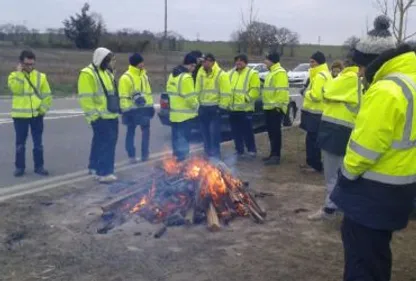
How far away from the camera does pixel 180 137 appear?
34.2 feet

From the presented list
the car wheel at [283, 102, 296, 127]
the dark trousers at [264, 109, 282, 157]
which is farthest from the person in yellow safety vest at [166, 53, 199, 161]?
the car wheel at [283, 102, 296, 127]

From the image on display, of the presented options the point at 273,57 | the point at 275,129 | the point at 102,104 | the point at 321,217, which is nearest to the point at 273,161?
the point at 275,129

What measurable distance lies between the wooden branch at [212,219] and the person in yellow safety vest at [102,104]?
2.56 metres

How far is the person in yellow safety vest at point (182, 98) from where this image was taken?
10062mm

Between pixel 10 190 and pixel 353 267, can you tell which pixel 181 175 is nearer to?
pixel 10 190

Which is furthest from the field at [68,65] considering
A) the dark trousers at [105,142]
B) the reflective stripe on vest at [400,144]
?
the reflective stripe on vest at [400,144]

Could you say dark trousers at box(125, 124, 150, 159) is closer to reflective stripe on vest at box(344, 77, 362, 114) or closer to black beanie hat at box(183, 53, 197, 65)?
black beanie hat at box(183, 53, 197, 65)

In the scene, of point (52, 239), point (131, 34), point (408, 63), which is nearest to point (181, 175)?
point (52, 239)

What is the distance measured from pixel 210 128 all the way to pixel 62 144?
12.3 feet

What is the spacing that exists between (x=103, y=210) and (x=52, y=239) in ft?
2.77

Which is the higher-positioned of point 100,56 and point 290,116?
point 100,56

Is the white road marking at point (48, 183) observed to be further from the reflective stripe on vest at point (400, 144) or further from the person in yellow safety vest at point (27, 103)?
the reflective stripe on vest at point (400, 144)

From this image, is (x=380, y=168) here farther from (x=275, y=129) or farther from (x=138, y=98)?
(x=138, y=98)

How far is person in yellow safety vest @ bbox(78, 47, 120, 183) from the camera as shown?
882 cm
